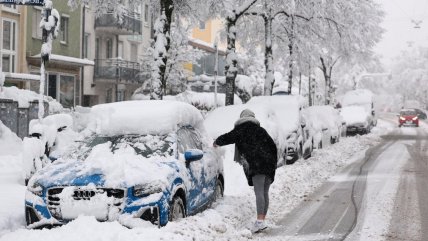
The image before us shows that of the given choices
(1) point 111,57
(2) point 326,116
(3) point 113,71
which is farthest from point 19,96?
(1) point 111,57

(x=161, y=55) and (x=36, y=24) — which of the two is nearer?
(x=161, y=55)

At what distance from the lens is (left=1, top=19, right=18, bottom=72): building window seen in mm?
28438

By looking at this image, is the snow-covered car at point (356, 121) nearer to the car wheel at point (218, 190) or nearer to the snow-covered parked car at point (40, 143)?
the snow-covered parked car at point (40, 143)

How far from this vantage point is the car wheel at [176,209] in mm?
7266

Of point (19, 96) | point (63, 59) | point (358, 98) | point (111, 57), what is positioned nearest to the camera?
point (19, 96)

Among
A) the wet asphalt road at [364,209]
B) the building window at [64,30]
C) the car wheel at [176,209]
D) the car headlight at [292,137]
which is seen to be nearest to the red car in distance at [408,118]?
the building window at [64,30]

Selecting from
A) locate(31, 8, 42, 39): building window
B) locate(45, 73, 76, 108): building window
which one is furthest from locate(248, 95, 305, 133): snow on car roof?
locate(45, 73, 76, 108): building window

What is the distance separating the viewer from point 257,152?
853 cm

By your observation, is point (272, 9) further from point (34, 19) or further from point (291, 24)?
point (34, 19)

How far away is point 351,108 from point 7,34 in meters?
21.8

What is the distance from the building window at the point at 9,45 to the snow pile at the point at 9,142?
37.3 ft

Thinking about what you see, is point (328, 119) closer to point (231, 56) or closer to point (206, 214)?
point (231, 56)

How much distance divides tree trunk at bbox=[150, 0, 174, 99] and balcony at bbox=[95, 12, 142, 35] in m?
19.2

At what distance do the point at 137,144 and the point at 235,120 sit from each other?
805 centimetres
